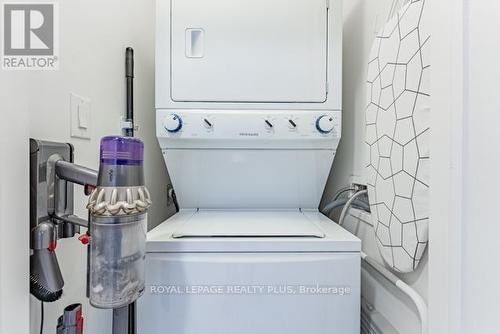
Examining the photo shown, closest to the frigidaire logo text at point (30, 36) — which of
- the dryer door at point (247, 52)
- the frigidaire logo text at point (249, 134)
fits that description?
the dryer door at point (247, 52)

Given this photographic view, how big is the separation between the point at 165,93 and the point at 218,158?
1.49ft

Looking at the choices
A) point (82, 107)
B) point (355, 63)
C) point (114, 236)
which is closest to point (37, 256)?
point (114, 236)

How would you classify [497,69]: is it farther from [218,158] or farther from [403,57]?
[218,158]

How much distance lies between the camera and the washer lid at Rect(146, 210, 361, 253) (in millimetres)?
987

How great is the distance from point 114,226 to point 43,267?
22cm

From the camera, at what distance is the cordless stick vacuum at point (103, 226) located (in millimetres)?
712

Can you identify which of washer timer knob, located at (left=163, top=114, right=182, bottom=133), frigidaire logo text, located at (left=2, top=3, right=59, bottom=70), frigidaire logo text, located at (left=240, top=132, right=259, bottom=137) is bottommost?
frigidaire logo text, located at (left=240, top=132, right=259, bottom=137)

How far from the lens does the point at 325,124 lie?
1.40 meters

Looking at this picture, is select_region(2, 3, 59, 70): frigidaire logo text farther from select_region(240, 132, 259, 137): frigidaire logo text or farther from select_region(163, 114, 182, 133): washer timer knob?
select_region(240, 132, 259, 137): frigidaire logo text

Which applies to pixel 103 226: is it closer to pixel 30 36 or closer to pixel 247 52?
pixel 30 36

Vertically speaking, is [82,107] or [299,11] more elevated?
[299,11]

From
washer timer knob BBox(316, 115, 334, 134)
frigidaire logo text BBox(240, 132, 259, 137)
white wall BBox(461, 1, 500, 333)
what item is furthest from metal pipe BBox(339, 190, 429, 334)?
frigidaire logo text BBox(240, 132, 259, 137)

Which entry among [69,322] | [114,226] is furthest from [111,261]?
[69,322]

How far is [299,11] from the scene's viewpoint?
1.40 meters
